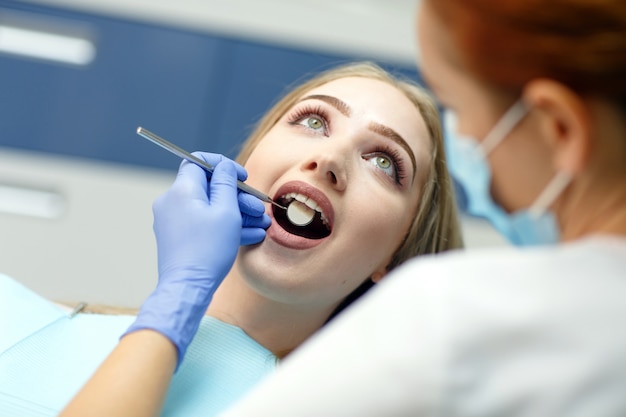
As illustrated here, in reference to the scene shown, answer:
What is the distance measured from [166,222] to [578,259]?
65 cm

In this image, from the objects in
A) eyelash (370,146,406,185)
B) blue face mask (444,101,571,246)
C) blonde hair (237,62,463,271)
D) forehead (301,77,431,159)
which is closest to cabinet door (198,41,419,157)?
blonde hair (237,62,463,271)

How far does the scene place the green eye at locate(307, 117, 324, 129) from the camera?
4.57 feet

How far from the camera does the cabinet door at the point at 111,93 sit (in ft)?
7.56

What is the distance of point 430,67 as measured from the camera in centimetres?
86

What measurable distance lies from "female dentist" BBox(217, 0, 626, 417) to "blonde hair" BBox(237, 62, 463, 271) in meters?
0.62

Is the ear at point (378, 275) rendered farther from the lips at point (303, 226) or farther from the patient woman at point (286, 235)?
the lips at point (303, 226)

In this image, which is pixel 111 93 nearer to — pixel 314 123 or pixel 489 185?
pixel 314 123

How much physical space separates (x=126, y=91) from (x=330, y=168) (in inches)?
46.6

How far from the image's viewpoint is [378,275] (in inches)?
56.5

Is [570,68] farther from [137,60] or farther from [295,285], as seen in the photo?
[137,60]

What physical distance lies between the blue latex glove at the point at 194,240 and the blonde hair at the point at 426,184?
24 cm

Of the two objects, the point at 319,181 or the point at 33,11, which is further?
the point at 33,11

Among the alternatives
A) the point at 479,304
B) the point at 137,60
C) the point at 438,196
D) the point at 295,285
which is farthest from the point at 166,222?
the point at 137,60

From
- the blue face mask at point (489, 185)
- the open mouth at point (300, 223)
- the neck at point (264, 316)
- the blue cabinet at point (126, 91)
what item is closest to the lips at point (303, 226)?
the open mouth at point (300, 223)
